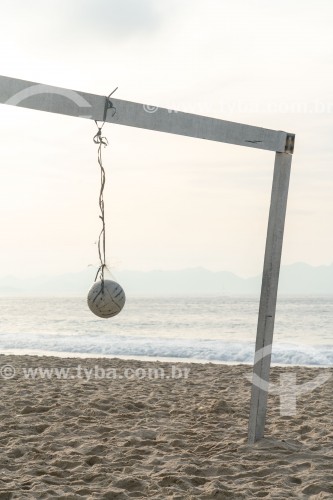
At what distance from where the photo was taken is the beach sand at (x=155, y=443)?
411 cm

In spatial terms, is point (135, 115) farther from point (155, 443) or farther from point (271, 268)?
point (155, 443)

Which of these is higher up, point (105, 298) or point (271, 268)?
point (271, 268)

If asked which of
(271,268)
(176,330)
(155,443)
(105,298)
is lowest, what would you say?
(176,330)

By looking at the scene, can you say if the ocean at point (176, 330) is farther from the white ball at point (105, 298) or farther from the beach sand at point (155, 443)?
the white ball at point (105, 298)

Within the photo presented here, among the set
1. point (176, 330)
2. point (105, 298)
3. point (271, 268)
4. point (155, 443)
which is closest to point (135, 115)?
point (105, 298)

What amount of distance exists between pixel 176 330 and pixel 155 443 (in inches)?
702

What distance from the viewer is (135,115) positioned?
177 inches

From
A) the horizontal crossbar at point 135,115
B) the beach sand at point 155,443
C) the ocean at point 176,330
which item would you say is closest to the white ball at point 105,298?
the beach sand at point 155,443

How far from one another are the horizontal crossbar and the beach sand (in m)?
2.20

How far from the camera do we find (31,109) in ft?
13.8

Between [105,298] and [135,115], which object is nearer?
[135,115]

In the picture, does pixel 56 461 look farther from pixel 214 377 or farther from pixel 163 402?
pixel 214 377

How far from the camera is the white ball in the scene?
498cm

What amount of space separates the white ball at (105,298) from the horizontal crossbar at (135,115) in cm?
121
